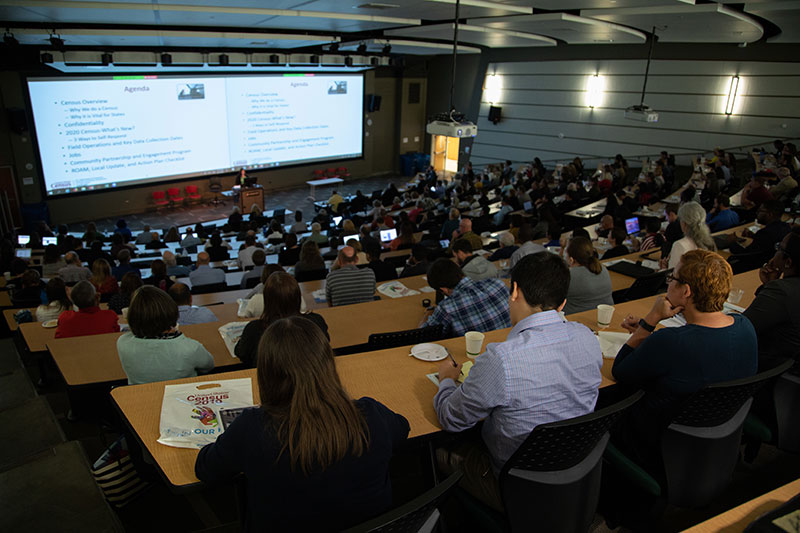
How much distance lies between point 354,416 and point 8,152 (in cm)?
1463

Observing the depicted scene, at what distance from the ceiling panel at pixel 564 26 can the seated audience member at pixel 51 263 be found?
27.7 feet

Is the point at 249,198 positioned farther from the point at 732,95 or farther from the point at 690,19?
the point at 732,95

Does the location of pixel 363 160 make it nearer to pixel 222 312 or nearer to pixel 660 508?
pixel 222 312

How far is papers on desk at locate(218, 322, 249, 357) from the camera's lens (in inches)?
136

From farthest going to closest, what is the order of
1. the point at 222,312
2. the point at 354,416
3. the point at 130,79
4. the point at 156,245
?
the point at 130,79, the point at 156,245, the point at 222,312, the point at 354,416

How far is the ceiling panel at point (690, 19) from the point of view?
8000mm

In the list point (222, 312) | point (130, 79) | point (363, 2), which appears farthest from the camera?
point (130, 79)

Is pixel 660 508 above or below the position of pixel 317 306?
above

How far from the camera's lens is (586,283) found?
4.00 meters

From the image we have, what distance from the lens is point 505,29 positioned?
11.5m

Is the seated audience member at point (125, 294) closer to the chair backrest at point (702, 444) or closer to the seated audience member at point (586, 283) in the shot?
the seated audience member at point (586, 283)

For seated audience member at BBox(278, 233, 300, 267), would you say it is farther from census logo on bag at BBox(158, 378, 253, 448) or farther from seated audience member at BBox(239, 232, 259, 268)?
census logo on bag at BBox(158, 378, 253, 448)

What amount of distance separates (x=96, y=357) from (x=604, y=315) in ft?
9.83

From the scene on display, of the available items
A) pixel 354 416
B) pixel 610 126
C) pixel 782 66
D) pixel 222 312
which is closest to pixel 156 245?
pixel 222 312
